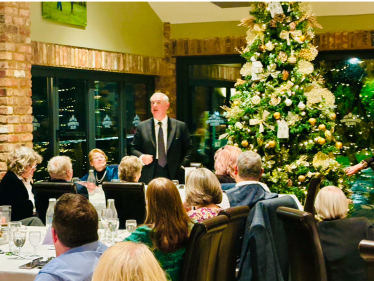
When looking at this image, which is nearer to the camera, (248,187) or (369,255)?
(369,255)

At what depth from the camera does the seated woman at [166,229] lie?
8.39ft

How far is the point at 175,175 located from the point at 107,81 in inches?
84.1

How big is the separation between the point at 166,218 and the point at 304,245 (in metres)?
0.81

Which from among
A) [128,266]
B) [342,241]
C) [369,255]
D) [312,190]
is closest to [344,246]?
[342,241]

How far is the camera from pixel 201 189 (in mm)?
3203

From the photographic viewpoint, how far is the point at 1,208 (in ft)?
11.6

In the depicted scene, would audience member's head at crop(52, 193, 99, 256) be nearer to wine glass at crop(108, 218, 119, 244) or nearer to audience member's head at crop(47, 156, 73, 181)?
wine glass at crop(108, 218, 119, 244)

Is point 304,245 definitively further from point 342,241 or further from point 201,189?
point 201,189

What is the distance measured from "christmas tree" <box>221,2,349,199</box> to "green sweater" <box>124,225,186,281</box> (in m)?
3.65

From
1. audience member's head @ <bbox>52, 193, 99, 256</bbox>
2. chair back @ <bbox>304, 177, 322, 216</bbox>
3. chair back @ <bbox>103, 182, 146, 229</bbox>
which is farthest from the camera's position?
chair back @ <bbox>304, 177, 322, 216</bbox>

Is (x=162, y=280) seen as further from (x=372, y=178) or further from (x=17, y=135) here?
(x=372, y=178)

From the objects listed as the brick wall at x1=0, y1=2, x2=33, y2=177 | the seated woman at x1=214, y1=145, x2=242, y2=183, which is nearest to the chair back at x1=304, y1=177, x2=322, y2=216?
the seated woman at x1=214, y1=145, x2=242, y2=183

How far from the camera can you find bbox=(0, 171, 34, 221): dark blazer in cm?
424

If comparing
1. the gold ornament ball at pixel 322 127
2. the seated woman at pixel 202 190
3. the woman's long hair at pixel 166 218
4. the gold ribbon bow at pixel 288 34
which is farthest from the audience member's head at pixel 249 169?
the gold ribbon bow at pixel 288 34
